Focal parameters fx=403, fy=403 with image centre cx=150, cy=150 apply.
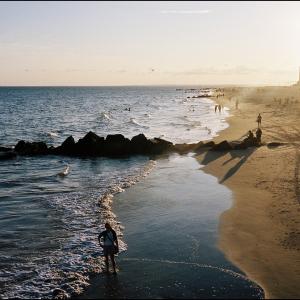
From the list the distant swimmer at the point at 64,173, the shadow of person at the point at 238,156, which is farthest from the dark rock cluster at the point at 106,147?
the distant swimmer at the point at 64,173

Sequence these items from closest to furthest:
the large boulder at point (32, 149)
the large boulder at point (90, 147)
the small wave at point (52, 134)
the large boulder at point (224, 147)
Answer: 1. the large boulder at point (224, 147)
2. the large boulder at point (90, 147)
3. the large boulder at point (32, 149)
4. the small wave at point (52, 134)

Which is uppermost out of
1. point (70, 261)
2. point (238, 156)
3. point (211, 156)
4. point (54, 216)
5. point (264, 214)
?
point (238, 156)

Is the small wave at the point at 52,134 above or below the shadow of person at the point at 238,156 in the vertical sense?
above

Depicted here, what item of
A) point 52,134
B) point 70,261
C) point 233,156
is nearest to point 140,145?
point 233,156

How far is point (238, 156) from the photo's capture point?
100ft

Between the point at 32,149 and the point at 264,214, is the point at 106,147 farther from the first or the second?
the point at 264,214

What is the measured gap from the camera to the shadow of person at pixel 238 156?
992 inches

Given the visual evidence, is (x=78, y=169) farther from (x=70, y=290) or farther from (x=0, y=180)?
(x=70, y=290)

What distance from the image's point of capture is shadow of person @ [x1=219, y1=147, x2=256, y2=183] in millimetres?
25203

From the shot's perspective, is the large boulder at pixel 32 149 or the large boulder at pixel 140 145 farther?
the large boulder at pixel 32 149

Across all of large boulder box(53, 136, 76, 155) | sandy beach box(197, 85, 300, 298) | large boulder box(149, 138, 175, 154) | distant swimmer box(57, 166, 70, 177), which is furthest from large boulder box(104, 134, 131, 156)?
sandy beach box(197, 85, 300, 298)

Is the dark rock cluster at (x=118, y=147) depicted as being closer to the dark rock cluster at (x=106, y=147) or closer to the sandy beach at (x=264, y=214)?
the dark rock cluster at (x=106, y=147)

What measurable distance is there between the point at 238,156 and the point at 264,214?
13.5m

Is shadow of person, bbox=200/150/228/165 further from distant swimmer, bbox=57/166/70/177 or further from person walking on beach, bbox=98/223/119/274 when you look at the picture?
→ person walking on beach, bbox=98/223/119/274
